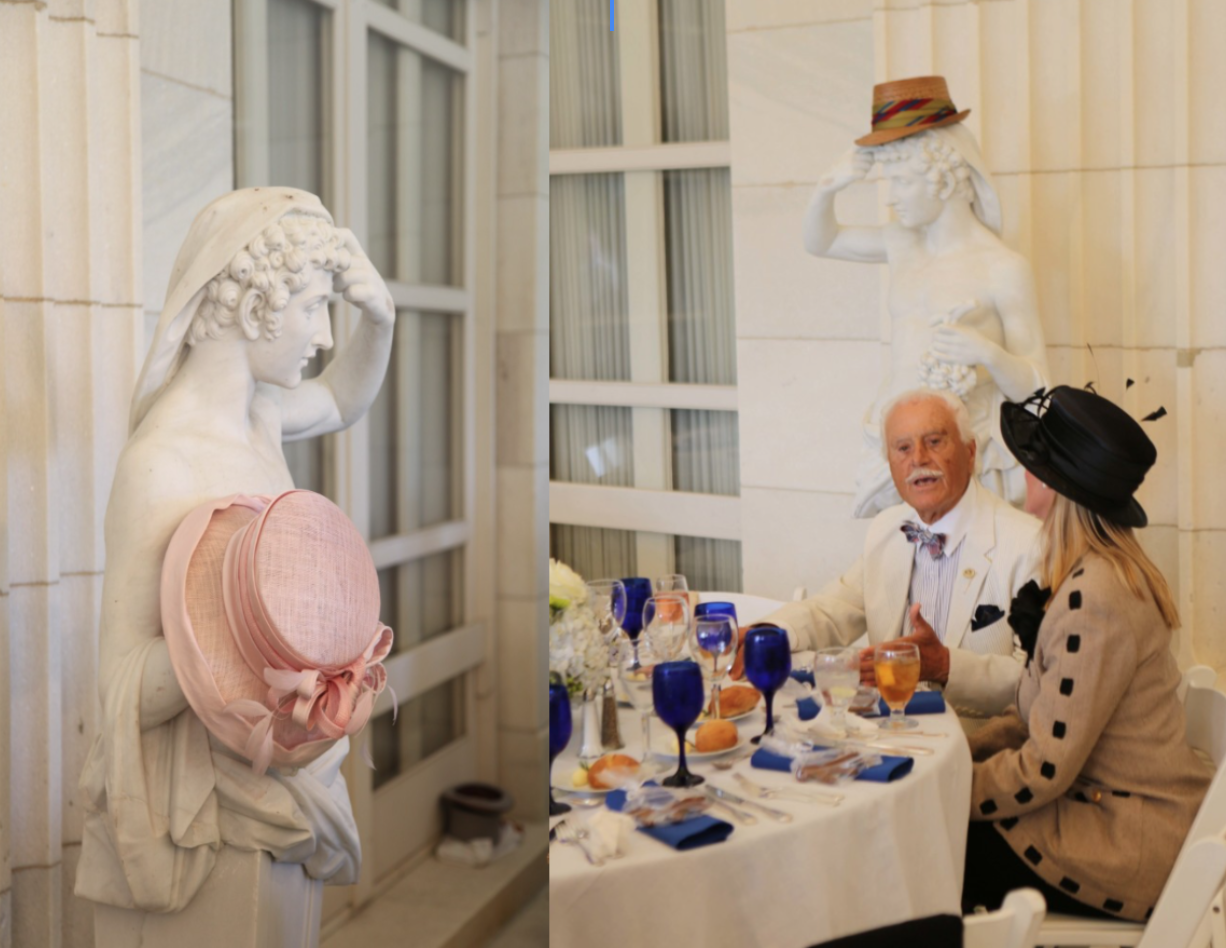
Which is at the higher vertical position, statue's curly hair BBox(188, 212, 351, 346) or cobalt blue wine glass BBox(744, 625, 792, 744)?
statue's curly hair BBox(188, 212, 351, 346)

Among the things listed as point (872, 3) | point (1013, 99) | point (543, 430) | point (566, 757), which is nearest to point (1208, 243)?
point (1013, 99)

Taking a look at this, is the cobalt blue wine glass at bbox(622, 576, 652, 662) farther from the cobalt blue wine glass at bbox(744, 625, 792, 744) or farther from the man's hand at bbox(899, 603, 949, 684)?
the man's hand at bbox(899, 603, 949, 684)

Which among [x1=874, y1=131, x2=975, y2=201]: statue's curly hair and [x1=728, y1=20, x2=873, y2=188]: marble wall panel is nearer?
[x1=728, y1=20, x2=873, y2=188]: marble wall panel

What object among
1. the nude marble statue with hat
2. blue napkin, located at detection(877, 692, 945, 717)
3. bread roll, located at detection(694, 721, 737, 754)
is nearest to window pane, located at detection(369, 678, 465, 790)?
bread roll, located at detection(694, 721, 737, 754)

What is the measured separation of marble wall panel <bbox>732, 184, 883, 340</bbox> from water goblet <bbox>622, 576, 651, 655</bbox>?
0.51 metres

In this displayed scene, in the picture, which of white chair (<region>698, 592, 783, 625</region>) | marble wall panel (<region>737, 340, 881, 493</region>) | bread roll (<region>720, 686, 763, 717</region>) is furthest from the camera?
marble wall panel (<region>737, 340, 881, 493</region>)

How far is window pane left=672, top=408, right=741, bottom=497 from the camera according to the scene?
1.61 metres

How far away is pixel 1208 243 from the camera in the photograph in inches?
102

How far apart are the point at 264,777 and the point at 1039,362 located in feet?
5.76

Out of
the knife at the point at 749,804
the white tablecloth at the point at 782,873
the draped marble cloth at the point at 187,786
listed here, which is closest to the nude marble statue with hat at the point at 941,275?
the white tablecloth at the point at 782,873

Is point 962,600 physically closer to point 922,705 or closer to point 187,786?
point 922,705

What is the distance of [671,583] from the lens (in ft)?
5.26

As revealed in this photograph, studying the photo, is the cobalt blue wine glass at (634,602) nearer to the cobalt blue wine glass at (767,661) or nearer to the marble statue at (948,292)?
the cobalt blue wine glass at (767,661)

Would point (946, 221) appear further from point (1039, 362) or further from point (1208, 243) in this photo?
point (1208, 243)
